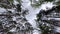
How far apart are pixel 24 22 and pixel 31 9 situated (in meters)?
0.21

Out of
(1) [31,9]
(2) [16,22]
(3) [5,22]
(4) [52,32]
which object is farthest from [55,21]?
(3) [5,22]

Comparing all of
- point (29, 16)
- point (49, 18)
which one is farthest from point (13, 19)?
point (49, 18)

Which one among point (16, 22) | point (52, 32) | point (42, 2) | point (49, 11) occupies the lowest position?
point (52, 32)

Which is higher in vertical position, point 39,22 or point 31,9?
point 31,9

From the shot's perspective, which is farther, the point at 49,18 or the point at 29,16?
the point at 29,16

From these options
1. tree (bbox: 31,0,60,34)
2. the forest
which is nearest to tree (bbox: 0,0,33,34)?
the forest

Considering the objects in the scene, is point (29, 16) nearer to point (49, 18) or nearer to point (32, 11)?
point (32, 11)

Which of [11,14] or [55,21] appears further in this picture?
[11,14]

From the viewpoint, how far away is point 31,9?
1876mm

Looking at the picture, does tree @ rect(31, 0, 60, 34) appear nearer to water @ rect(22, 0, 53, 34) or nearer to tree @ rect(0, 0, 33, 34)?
water @ rect(22, 0, 53, 34)

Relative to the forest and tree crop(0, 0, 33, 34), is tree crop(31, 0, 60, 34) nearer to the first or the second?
the forest

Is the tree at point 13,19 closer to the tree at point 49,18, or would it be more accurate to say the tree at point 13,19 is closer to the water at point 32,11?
the water at point 32,11

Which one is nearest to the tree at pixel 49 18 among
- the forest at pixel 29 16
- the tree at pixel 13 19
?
the forest at pixel 29 16

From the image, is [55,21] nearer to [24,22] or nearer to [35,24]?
[35,24]
